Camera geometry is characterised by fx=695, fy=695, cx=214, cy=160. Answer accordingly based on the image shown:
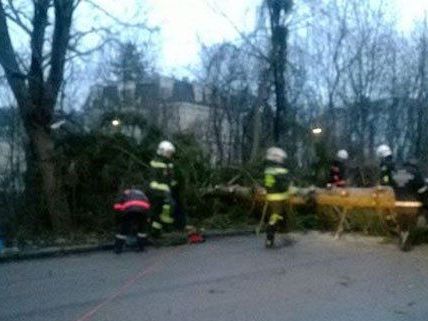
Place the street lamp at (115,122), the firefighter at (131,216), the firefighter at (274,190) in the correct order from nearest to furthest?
the firefighter at (131,216) → the firefighter at (274,190) → the street lamp at (115,122)

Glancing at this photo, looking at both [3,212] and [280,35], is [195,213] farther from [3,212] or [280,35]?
[280,35]

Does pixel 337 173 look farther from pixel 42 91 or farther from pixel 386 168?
pixel 42 91

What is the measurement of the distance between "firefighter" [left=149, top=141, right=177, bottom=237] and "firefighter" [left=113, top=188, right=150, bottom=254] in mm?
834

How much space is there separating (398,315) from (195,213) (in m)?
9.53

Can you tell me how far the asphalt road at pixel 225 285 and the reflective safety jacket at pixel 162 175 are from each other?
1.32 metres

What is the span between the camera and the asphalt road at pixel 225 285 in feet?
24.6

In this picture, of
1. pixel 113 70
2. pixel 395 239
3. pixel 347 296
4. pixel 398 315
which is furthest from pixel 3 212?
pixel 113 70

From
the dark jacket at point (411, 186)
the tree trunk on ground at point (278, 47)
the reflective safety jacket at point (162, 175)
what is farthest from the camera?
the tree trunk on ground at point (278, 47)

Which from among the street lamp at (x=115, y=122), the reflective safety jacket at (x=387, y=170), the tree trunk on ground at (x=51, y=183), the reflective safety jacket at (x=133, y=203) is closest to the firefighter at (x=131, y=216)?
the reflective safety jacket at (x=133, y=203)

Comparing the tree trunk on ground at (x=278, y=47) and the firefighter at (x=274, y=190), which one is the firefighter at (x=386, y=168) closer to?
the firefighter at (x=274, y=190)

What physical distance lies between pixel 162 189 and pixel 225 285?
471 centimetres

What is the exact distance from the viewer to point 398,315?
731cm

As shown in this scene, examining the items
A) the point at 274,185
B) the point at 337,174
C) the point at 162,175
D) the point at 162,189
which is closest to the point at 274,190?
the point at 274,185

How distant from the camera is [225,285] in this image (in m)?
9.06
